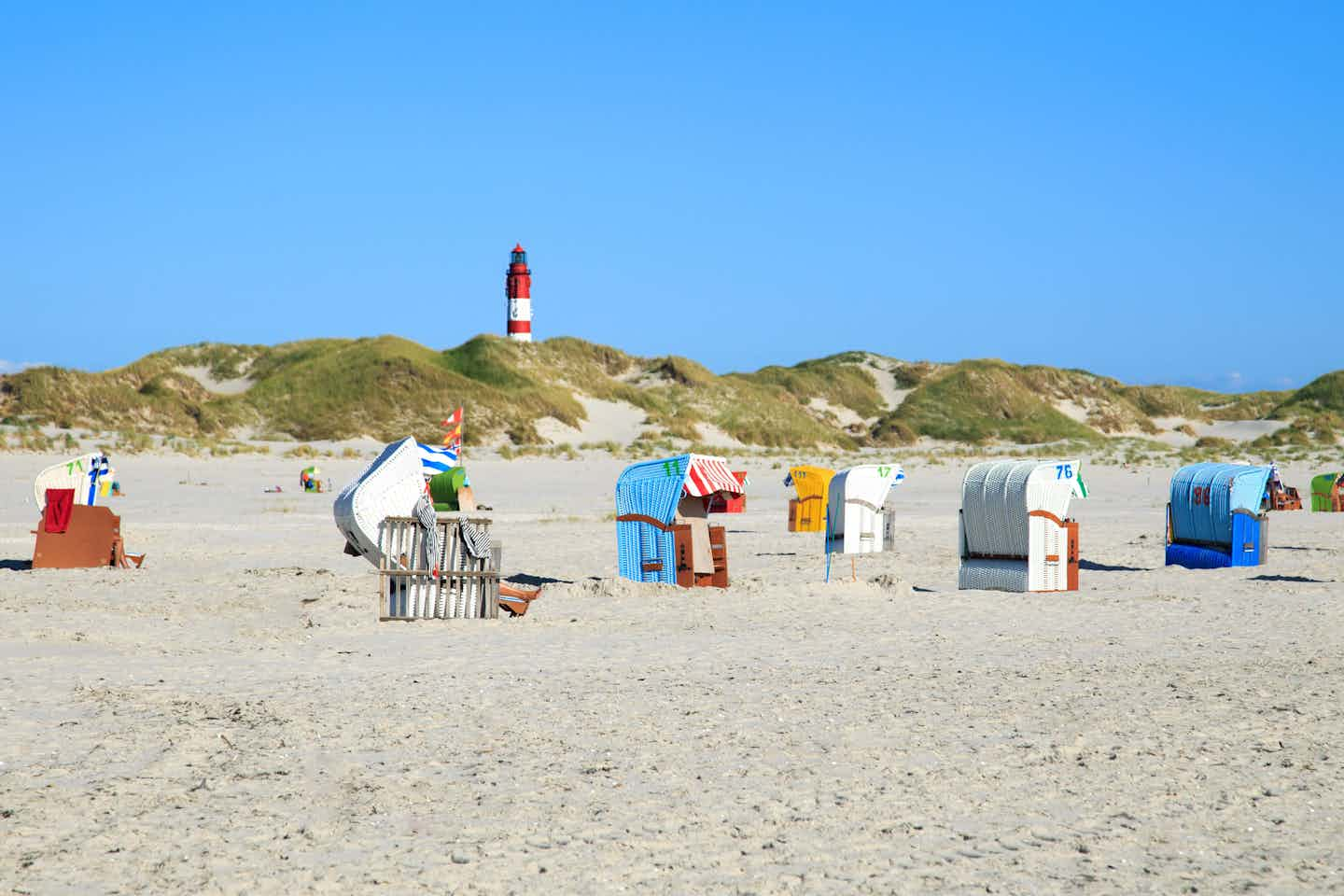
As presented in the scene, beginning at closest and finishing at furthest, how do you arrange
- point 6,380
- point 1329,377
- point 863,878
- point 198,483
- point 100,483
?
point 863,878 → point 100,483 → point 198,483 → point 6,380 → point 1329,377

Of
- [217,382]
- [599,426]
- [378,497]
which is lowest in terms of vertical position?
[378,497]

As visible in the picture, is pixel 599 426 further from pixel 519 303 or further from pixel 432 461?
pixel 432 461

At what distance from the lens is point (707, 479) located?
51.0 ft

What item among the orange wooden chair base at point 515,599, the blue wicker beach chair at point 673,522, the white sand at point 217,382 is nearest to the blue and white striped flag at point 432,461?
the orange wooden chair base at point 515,599

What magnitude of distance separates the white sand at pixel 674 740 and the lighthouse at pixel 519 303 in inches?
2407

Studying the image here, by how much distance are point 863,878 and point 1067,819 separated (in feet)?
4.38

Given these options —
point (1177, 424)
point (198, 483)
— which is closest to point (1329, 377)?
point (1177, 424)

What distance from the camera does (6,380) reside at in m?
62.5

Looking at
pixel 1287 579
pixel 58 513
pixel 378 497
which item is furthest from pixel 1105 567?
pixel 58 513

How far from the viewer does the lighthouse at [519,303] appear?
76.1 metres

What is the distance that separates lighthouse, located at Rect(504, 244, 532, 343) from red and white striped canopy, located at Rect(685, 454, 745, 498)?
201ft

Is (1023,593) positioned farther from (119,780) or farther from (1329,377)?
(1329,377)

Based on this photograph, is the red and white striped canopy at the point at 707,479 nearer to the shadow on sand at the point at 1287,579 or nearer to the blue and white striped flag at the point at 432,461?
the blue and white striped flag at the point at 432,461

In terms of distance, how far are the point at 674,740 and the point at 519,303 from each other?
70.7m
